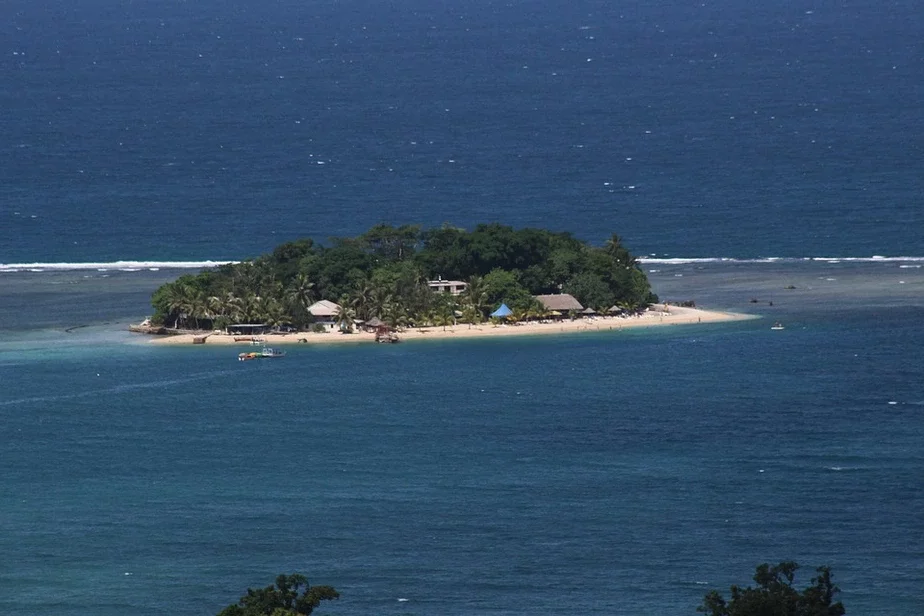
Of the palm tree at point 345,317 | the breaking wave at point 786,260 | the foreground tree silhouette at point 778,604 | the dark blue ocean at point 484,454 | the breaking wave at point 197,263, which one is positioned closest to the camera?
the foreground tree silhouette at point 778,604

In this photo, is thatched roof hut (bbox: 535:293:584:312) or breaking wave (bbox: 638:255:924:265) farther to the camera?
breaking wave (bbox: 638:255:924:265)

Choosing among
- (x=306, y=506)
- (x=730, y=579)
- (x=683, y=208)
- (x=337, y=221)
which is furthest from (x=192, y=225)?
(x=730, y=579)

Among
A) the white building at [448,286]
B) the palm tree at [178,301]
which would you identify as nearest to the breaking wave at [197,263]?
the palm tree at [178,301]

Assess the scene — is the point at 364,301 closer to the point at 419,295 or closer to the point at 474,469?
the point at 419,295

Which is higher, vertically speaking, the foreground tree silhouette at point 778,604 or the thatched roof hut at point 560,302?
the thatched roof hut at point 560,302

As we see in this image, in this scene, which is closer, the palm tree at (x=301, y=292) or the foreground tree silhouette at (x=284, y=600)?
the foreground tree silhouette at (x=284, y=600)

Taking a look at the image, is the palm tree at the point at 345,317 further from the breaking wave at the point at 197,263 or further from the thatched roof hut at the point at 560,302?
the breaking wave at the point at 197,263

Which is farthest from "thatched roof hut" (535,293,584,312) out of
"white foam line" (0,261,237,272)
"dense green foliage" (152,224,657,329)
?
"white foam line" (0,261,237,272)

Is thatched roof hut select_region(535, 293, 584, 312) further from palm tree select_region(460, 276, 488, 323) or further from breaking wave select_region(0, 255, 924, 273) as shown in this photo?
breaking wave select_region(0, 255, 924, 273)
